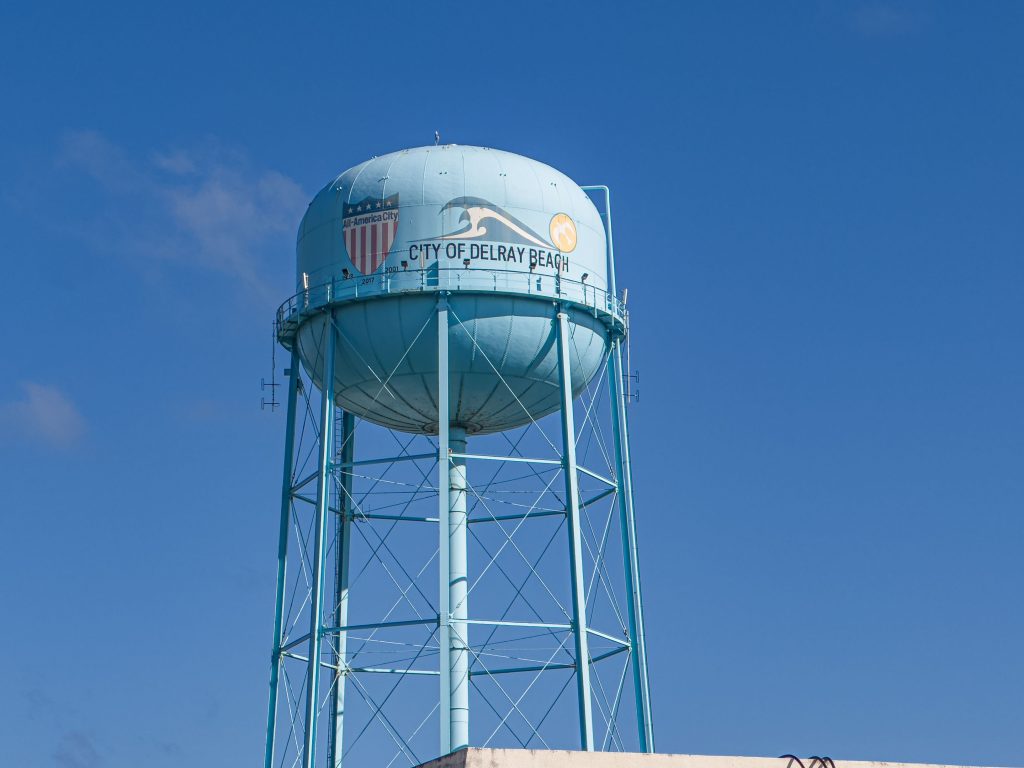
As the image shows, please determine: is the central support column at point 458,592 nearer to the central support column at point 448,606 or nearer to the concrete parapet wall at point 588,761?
the central support column at point 448,606

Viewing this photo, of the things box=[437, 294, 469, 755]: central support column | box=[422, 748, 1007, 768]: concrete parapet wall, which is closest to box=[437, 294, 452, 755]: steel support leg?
box=[437, 294, 469, 755]: central support column

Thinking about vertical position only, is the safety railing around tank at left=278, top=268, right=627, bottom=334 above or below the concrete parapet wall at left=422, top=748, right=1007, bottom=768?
above

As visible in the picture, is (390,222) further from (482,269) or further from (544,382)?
A: (544,382)

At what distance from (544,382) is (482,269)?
2.48 metres

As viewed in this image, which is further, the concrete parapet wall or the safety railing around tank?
the safety railing around tank

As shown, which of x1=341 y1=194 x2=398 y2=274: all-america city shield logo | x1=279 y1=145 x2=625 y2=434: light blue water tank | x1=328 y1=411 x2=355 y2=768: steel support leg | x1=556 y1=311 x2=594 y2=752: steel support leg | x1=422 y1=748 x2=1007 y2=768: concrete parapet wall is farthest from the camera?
x1=328 y1=411 x2=355 y2=768: steel support leg

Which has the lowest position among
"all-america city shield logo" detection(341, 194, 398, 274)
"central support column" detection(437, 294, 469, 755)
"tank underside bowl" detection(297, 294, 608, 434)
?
"central support column" detection(437, 294, 469, 755)

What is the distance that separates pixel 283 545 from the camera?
34312 millimetres

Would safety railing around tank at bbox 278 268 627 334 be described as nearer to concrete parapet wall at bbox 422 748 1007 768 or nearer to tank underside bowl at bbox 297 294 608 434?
tank underside bowl at bbox 297 294 608 434

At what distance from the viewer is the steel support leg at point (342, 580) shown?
3553 cm

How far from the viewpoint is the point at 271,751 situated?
33.2 m

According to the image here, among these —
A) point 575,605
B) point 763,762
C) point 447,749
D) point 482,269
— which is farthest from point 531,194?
point 763,762

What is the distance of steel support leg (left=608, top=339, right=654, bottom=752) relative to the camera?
1287 inches

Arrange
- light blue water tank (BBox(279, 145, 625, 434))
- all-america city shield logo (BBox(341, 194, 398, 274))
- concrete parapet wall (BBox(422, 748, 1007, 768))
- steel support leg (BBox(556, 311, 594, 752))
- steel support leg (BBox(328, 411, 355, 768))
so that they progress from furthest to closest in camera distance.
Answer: steel support leg (BBox(328, 411, 355, 768))
all-america city shield logo (BBox(341, 194, 398, 274))
light blue water tank (BBox(279, 145, 625, 434))
steel support leg (BBox(556, 311, 594, 752))
concrete parapet wall (BBox(422, 748, 1007, 768))
